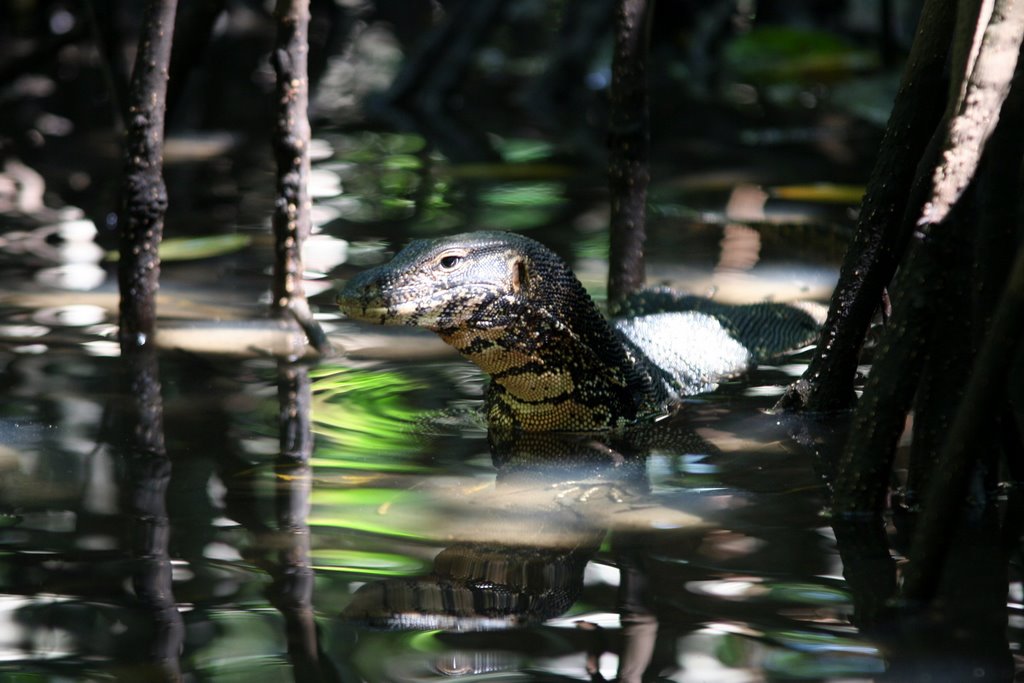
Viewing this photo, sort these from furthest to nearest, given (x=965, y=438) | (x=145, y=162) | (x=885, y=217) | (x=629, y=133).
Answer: (x=629, y=133), (x=145, y=162), (x=885, y=217), (x=965, y=438)

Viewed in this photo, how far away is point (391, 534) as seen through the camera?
4.04 metres

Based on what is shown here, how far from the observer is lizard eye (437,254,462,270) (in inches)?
189

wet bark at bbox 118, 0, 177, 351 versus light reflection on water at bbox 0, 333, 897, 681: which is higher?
wet bark at bbox 118, 0, 177, 351

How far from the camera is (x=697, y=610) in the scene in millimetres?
3506

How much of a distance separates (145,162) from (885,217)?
2.85 meters

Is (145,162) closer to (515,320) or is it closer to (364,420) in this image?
(364,420)

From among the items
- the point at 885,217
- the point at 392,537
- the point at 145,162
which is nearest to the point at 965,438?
the point at 885,217

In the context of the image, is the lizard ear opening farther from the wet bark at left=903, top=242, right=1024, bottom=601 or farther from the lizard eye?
the wet bark at left=903, top=242, right=1024, bottom=601

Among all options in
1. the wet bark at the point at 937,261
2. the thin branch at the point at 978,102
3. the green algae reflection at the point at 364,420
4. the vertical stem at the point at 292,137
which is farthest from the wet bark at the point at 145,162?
the thin branch at the point at 978,102

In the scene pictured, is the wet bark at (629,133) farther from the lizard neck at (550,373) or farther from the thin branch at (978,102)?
the thin branch at (978,102)

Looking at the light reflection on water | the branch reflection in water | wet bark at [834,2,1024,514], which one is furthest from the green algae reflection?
wet bark at [834,2,1024,514]

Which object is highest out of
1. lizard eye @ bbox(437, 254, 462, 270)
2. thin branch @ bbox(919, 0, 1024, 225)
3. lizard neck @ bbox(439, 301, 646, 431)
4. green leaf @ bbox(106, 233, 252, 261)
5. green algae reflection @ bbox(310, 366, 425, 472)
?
thin branch @ bbox(919, 0, 1024, 225)

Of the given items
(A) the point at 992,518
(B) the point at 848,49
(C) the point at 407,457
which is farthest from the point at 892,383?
(B) the point at 848,49

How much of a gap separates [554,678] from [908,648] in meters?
0.81
